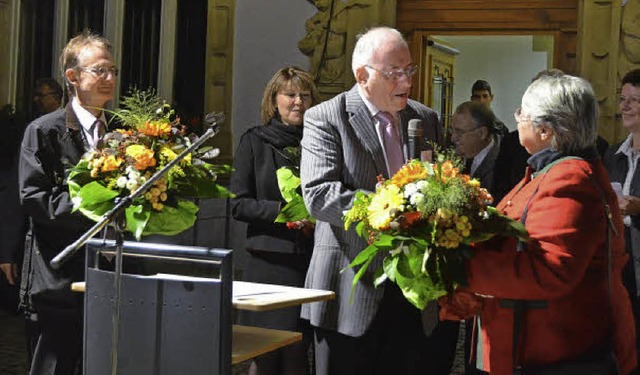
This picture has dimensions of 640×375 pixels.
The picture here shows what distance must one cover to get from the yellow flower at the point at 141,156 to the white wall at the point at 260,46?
234 inches

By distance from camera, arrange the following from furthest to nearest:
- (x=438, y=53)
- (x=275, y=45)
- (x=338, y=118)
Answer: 1. (x=438, y=53)
2. (x=275, y=45)
3. (x=338, y=118)

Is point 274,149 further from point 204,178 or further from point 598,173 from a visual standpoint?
point 598,173

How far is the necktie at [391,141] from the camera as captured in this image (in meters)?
4.34

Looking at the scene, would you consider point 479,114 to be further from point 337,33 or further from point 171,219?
point 337,33

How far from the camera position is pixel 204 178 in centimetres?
434

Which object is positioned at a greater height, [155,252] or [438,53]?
[438,53]

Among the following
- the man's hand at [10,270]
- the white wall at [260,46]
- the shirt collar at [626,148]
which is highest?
the white wall at [260,46]

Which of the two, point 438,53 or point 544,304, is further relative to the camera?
point 438,53

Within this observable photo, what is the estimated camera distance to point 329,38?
32.5ft

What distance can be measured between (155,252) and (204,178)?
0.69 metres

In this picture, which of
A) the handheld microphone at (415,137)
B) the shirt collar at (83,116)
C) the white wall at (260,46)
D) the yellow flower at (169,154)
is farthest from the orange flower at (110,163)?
the white wall at (260,46)

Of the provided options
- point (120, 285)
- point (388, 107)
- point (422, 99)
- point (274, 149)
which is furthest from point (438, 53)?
point (120, 285)

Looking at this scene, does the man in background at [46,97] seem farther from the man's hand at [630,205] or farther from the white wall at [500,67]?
the white wall at [500,67]

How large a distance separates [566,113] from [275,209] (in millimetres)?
2158
